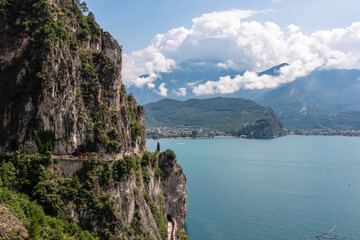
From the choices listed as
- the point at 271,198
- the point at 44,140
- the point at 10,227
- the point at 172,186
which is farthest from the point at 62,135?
the point at 271,198

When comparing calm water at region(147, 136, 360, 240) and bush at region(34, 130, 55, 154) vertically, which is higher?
bush at region(34, 130, 55, 154)

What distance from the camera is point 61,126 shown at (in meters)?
40.8

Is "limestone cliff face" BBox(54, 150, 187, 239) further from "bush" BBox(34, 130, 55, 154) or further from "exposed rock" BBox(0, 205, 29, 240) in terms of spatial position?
"exposed rock" BBox(0, 205, 29, 240)

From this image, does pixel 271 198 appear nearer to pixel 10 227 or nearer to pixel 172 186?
pixel 172 186

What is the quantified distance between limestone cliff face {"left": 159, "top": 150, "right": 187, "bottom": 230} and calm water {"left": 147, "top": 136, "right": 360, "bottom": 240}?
4769 millimetres

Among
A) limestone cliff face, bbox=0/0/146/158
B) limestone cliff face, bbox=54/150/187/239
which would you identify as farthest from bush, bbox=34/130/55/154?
limestone cliff face, bbox=54/150/187/239

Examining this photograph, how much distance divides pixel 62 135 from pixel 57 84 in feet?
21.6

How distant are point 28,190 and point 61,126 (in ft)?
28.3

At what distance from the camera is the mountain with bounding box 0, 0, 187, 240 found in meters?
36.5

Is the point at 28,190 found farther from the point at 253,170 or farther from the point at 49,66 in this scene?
the point at 253,170

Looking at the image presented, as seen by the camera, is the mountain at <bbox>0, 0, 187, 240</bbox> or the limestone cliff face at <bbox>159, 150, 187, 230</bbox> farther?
the limestone cliff face at <bbox>159, 150, 187, 230</bbox>

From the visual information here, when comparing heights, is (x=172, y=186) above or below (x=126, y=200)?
below

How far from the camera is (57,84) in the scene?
135ft

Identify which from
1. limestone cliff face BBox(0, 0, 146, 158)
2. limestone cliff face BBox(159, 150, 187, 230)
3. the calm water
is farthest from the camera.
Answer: limestone cliff face BBox(159, 150, 187, 230)
